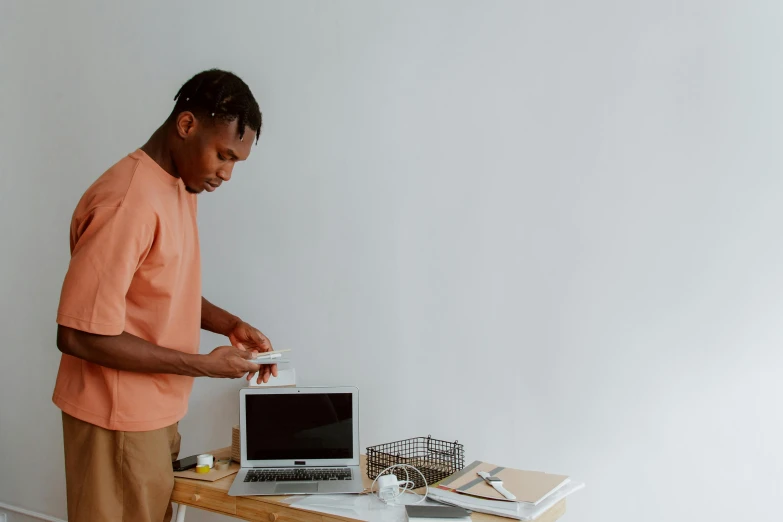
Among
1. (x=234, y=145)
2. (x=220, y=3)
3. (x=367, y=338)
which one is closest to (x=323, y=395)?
(x=367, y=338)

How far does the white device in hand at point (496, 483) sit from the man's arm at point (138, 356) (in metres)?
0.62

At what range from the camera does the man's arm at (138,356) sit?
1357 millimetres

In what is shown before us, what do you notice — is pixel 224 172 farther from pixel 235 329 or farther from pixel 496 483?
pixel 496 483

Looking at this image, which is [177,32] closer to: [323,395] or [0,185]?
[0,185]

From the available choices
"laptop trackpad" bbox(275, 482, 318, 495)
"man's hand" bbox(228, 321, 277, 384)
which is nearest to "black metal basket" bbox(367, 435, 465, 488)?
"laptop trackpad" bbox(275, 482, 318, 495)

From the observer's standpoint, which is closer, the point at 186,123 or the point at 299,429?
the point at 186,123

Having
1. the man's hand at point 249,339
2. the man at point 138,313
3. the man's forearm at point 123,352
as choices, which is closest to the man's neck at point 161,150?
the man at point 138,313

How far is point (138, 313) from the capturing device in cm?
147

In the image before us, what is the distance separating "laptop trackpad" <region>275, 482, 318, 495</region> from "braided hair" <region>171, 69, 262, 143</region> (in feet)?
2.72

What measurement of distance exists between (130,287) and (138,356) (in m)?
0.16

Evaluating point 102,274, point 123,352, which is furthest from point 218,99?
point 123,352

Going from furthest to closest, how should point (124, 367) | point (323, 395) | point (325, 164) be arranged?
point (325, 164) < point (323, 395) < point (124, 367)

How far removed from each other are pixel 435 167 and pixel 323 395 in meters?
0.74

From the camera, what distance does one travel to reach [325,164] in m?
2.17
